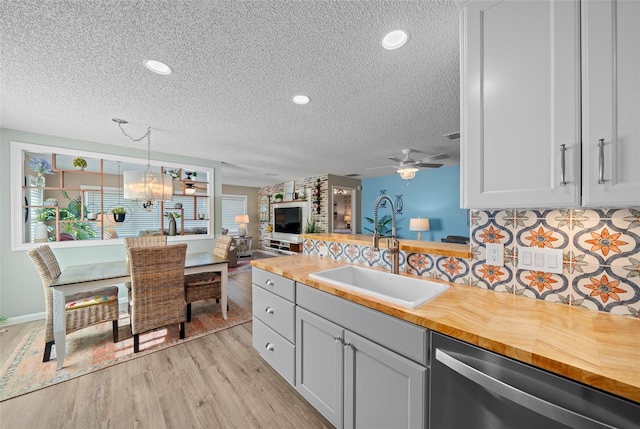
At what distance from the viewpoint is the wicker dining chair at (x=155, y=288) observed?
7.22ft

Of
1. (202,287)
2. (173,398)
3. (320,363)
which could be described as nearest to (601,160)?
(320,363)

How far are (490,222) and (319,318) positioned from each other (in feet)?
3.67

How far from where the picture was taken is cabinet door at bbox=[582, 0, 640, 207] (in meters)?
0.74

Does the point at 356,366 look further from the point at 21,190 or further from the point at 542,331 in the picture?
the point at 21,190

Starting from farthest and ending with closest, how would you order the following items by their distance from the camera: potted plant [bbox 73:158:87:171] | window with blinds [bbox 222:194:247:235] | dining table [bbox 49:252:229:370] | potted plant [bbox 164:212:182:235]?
window with blinds [bbox 222:194:247:235] → potted plant [bbox 164:212:182:235] → potted plant [bbox 73:158:87:171] → dining table [bbox 49:252:229:370]

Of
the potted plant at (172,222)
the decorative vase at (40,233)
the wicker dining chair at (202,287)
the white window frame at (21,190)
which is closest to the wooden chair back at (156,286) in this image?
the wicker dining chair at (202,287)

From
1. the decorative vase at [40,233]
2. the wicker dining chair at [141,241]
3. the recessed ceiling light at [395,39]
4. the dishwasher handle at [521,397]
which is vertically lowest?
the dishwasher handle at [521,397]

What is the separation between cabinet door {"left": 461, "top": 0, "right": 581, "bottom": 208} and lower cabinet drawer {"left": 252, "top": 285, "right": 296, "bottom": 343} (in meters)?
1.31

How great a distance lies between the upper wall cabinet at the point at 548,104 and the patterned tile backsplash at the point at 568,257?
335 mm

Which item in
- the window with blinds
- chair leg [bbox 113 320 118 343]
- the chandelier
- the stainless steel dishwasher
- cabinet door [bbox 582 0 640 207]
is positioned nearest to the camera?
the stainless steel dishwasher

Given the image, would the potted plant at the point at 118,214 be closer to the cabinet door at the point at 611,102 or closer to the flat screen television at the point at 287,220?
the flat screen television at the point at 287,220

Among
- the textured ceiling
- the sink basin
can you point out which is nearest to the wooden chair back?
the textured ceiling

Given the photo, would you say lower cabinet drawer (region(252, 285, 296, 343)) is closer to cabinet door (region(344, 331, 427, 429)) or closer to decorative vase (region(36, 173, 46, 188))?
cabinet door (region(344, 331, 427, 429))

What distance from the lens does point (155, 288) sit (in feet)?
7.52
